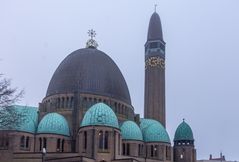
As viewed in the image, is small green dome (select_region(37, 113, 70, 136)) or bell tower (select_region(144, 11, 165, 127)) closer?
small green dome (select_region(37, 113, 70, 136))

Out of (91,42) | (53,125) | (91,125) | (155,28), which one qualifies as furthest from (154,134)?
(155,28)

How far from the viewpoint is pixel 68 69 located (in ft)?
235

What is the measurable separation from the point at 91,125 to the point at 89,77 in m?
10.3

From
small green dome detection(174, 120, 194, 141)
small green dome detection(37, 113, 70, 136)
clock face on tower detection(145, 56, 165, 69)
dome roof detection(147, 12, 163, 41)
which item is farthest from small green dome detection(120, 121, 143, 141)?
dome roof detection(147, 12, 163, 41)

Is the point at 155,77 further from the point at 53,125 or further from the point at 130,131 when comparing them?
the point at 53,125

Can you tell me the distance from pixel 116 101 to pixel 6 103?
136 ft

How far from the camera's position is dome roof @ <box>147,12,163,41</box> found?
87438mm

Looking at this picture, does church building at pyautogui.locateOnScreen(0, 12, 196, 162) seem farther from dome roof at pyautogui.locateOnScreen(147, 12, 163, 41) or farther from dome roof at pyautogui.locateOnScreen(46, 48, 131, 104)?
dome roof at pyautogui.locateOnScreen(147, 12, 163, 41)

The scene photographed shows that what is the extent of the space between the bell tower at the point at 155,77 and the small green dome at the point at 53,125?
19.8 m

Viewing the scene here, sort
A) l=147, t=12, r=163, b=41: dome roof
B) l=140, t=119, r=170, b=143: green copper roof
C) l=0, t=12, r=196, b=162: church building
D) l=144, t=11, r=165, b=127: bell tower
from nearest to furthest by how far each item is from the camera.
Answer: l=0, t=12, r=196, b=162: church building < l=140, t=119, r=170, b=143: green copper roof < l=144, t=11, r=165, b=127: bell tower < l=147, t=12, r=163, b=41: dome roof

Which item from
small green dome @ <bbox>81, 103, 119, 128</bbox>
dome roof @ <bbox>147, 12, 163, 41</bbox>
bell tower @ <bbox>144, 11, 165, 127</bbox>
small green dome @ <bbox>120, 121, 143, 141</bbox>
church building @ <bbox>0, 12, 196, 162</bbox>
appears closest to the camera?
church building @ <bbox>0, 12, 196, 162</bbox>

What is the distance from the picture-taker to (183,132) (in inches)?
3024

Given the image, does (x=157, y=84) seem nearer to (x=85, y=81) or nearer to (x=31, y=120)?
(x=85, y=81)

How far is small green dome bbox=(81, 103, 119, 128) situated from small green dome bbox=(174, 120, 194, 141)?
1652cm
